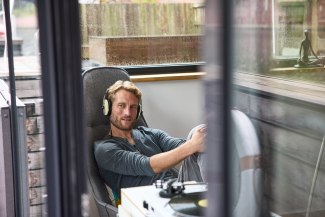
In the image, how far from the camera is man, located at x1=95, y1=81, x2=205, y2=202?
7.66 ft

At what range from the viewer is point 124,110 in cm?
263

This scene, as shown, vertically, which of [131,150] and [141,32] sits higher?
[141,32]

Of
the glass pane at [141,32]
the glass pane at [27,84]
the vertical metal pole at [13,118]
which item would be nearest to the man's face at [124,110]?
the glass pane at [141,32]

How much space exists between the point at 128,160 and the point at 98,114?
0.38 m

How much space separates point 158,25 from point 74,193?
221cm

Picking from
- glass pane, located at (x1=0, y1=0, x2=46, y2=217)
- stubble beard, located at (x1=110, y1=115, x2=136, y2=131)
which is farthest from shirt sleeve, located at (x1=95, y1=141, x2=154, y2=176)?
glass pane, located at (x1=0, y1=0, x2=46, y2=217)

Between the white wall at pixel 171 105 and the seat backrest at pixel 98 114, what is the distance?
11.8 inches

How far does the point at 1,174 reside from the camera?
1968 mm

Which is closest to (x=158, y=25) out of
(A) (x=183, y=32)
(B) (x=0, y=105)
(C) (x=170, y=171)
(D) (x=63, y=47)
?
(A) (x=183, y=32)

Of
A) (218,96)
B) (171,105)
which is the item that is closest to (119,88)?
(171,105)

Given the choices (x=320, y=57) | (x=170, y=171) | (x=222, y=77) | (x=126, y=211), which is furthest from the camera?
(x=170, y=171)

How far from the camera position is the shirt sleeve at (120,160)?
7.97 ft

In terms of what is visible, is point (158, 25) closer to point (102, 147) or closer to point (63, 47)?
point (102, 147)

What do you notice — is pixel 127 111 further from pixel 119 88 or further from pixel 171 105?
pixel 171 105
